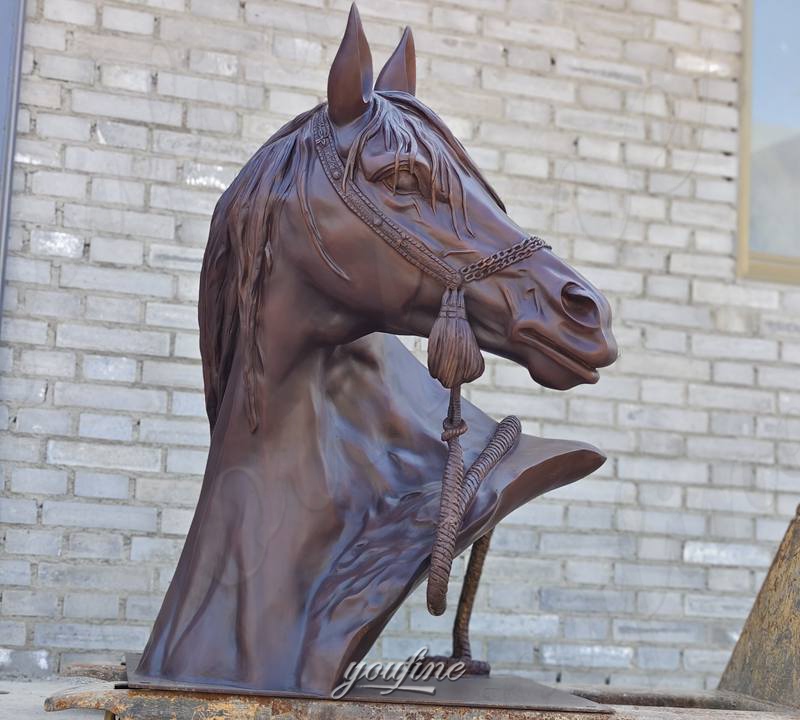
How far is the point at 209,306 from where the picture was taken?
122 cm

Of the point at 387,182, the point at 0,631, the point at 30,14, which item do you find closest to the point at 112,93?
the point at 30,14

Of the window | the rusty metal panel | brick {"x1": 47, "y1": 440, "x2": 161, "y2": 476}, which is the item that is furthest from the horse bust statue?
the window

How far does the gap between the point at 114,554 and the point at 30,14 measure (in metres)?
1.68

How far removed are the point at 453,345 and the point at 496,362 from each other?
8.56 ft

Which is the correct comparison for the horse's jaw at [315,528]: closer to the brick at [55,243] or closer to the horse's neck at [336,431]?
the horse's neck at [336,431]

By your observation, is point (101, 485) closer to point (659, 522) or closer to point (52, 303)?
point (52, 303)

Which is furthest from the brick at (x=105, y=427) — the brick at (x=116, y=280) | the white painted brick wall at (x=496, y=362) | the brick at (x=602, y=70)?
the brick at (x=602, y=70)

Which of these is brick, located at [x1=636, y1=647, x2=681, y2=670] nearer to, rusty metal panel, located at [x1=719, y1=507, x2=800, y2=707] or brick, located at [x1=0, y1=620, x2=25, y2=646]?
brick, located at [x1=0, y1=620, x2=25, y2=646]

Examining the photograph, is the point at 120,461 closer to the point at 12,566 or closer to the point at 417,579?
the point at 12,566

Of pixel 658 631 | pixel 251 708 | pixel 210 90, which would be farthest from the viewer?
pixel 658 631

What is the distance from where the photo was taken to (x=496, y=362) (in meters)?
3.64

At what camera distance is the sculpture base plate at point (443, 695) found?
955 mm

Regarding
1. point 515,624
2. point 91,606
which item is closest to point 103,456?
point 91,606

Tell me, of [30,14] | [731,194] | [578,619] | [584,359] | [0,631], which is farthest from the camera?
[731,194]
